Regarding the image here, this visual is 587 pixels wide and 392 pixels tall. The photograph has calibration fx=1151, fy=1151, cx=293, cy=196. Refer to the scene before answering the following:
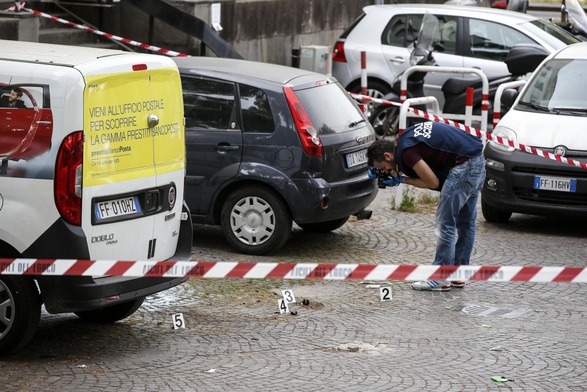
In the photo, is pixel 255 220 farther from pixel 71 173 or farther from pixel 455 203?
pixel 71 173

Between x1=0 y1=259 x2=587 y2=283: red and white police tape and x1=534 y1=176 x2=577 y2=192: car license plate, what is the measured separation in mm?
4565

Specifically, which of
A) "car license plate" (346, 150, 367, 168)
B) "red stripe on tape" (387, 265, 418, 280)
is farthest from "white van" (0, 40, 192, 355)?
"car license plate" (346, 150, 367, 168)

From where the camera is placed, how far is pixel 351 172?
34.9 ft

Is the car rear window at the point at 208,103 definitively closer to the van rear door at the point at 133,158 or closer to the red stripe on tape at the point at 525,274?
the van rear door at the point at 133,158

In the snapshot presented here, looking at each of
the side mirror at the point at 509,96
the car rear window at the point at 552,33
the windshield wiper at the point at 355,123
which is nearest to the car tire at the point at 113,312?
the windshield wiper at the point at 355,123

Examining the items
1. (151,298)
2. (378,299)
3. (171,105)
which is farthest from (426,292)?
(171,105)

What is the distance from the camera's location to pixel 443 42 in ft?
59.7

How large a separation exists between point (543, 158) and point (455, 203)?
260cm

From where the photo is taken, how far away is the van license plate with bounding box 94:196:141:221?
23.5ft

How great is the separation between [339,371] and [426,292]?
239 cm

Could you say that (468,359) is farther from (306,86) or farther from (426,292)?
(306,86)

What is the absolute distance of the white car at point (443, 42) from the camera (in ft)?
58.5

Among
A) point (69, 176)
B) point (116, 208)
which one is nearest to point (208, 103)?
point (116, 208)

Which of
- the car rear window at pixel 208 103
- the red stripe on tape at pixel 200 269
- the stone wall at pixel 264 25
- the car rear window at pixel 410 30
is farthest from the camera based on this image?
the stone wall at pixel 264 25
